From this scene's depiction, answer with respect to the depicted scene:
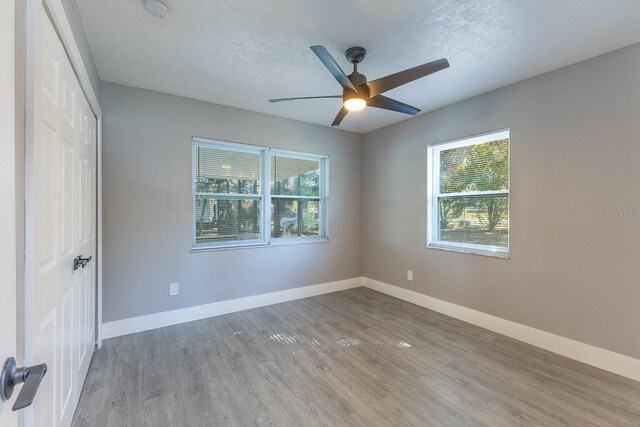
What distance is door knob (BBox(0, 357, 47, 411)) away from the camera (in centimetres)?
56

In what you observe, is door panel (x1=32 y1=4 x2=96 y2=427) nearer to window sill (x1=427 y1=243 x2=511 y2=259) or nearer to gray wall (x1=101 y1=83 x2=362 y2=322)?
gray wall (x1=101 y1=83 x2=362 y2=322)

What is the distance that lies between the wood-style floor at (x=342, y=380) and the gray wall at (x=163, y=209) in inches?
18.6

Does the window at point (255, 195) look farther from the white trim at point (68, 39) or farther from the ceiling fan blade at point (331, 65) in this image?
the ceiling fan blade at point (331, 65)

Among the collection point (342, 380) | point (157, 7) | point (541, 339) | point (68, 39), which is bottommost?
point (342, 380)

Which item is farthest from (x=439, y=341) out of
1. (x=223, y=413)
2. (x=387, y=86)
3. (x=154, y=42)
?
(x=154, y=42)

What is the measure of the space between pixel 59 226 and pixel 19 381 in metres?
1.17

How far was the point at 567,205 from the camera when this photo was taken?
101 inches

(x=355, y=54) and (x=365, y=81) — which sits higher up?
(x=355, y=54)

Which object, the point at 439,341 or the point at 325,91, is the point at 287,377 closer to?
the point at 439,341

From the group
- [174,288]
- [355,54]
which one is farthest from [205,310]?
[355,54]

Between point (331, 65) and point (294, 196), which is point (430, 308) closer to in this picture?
point (294, 196)

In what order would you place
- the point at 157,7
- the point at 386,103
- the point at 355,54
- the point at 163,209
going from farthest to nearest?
the point at 163,209, the point at 386,103, the point at 355,54, the point at 157,7

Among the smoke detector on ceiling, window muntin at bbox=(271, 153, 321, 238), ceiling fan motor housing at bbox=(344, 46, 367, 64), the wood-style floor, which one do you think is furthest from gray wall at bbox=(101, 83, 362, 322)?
ceiling fan motor housing at bbox=(344, 46, 367, 64)

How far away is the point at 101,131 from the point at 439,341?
12.8ft
